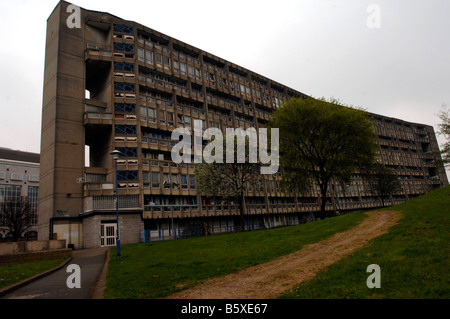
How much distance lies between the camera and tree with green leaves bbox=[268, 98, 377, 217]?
35.5 meters

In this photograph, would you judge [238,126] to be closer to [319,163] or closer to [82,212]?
[319,163]

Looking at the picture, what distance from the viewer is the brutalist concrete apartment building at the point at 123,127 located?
42344mm

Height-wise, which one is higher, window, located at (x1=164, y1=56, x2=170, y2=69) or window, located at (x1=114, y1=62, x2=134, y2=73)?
window, located at (x1=164, y1=56, x2=170, y2=69)

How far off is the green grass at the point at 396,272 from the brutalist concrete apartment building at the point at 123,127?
33818mm

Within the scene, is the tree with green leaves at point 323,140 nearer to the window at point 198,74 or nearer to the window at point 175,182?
the window at point 175,182

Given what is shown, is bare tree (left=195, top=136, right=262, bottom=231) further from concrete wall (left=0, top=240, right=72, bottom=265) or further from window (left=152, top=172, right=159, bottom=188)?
concrete wall (left=0, top=240, right=72, bottom=265)

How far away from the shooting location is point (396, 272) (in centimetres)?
860

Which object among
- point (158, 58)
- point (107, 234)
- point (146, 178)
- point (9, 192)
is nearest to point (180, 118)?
point (158, 58)

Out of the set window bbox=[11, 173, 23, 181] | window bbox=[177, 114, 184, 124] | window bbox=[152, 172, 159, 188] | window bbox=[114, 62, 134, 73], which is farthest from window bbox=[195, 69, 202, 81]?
window bbox=[11, 173, 23, 181]

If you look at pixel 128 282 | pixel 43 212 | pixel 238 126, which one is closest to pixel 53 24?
pixel 43 212

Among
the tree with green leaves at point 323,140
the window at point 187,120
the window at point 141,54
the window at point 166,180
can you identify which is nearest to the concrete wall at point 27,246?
the window at point 166,180

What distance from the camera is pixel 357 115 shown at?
3575 cm

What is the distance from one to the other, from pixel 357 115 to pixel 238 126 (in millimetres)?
30157

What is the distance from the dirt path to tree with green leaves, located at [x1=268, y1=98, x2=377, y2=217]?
21.6 m
